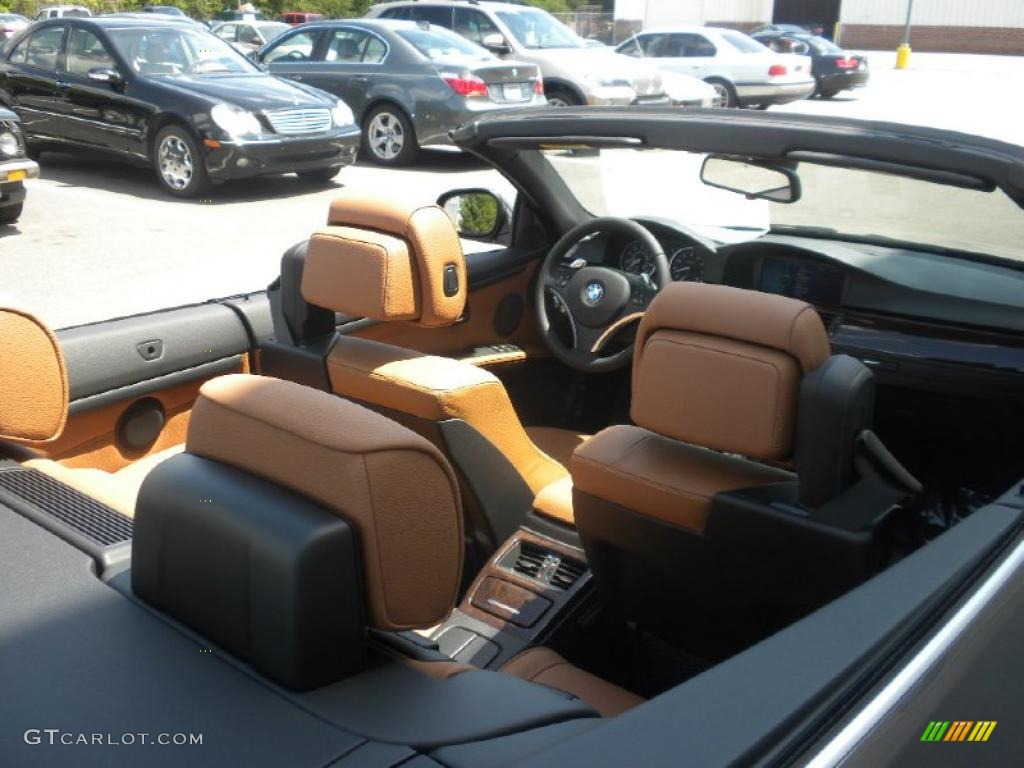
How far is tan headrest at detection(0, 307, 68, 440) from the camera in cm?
213

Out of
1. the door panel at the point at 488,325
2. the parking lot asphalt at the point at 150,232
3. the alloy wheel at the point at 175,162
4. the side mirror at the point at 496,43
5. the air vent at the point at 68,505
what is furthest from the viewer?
the side mirror at the point at 496,43

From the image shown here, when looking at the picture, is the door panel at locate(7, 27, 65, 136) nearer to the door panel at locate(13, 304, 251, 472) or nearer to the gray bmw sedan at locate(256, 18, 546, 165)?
the gray bmw sedan at locate(256, 18, 546, 165)

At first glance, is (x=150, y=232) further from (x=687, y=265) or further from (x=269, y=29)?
(x=269, y=29)

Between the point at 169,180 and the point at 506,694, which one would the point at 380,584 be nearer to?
the point at 506,694

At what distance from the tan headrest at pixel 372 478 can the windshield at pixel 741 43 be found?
61.9 ft

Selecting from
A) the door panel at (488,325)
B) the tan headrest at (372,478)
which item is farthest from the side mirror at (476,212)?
the tan headrest at (372,478)

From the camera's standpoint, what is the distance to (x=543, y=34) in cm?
1468

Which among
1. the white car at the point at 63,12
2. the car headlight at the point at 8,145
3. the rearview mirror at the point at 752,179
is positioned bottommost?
the car headlight at the point at 8,145

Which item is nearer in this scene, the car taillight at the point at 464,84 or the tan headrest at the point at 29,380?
the tan headrest at the point at 29,380

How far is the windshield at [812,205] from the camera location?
9.43 ft

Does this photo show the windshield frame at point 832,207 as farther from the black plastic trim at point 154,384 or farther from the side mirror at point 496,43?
the side mirror at point 496,43

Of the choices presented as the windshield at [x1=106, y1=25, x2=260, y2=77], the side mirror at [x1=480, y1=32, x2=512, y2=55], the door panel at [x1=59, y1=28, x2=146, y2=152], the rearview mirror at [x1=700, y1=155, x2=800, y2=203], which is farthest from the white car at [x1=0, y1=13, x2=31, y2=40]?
the rearview mirror at [x1=700, y1=155, x2=800, y2=203]

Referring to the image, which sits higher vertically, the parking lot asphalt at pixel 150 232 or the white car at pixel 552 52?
the white car at pixel 552 52

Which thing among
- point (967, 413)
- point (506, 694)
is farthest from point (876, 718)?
point (967, 413)
